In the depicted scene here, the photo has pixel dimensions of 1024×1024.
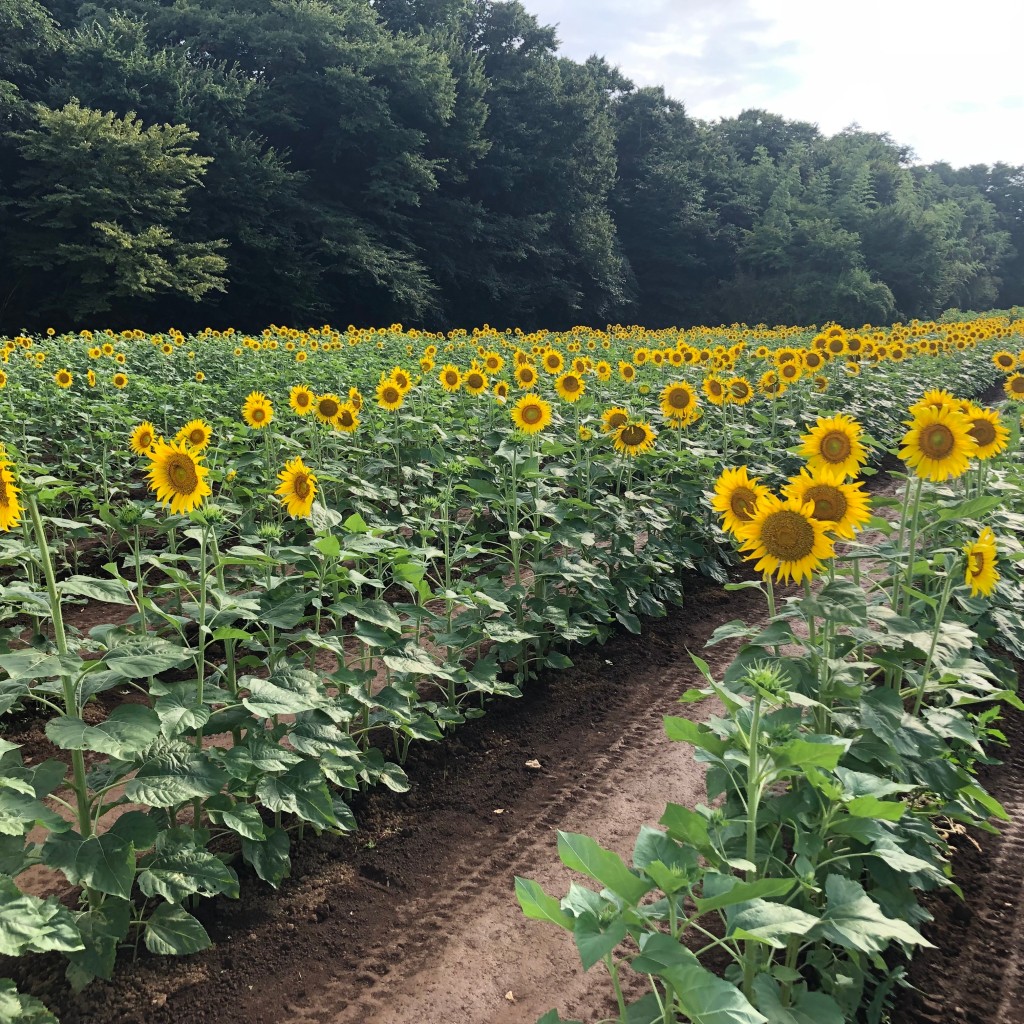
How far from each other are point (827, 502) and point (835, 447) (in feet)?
1.31

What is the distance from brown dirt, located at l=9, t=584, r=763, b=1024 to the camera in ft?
7.00

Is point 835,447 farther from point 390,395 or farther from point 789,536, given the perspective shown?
point 390,395

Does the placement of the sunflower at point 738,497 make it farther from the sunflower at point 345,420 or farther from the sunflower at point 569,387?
Answer: the sunflower at point 569,387

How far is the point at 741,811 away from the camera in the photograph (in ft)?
6.80

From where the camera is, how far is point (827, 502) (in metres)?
2.36

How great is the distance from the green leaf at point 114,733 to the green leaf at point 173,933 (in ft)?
1.72

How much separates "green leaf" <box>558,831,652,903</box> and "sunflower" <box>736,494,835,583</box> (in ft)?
3.45

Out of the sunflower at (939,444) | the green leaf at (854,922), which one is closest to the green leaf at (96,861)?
the green leaf at (854,922)

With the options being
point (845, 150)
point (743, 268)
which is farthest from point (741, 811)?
point (845, 150)

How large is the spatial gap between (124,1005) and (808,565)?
2.21 metres

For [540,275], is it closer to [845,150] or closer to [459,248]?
[459,248]

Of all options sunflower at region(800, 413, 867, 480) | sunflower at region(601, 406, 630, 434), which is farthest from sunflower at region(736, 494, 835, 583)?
sunflower at region(601, 406, 630, 434)

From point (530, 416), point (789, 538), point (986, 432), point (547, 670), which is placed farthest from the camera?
point (530, 416)

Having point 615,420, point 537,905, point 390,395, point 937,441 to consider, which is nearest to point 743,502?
point 937,441
